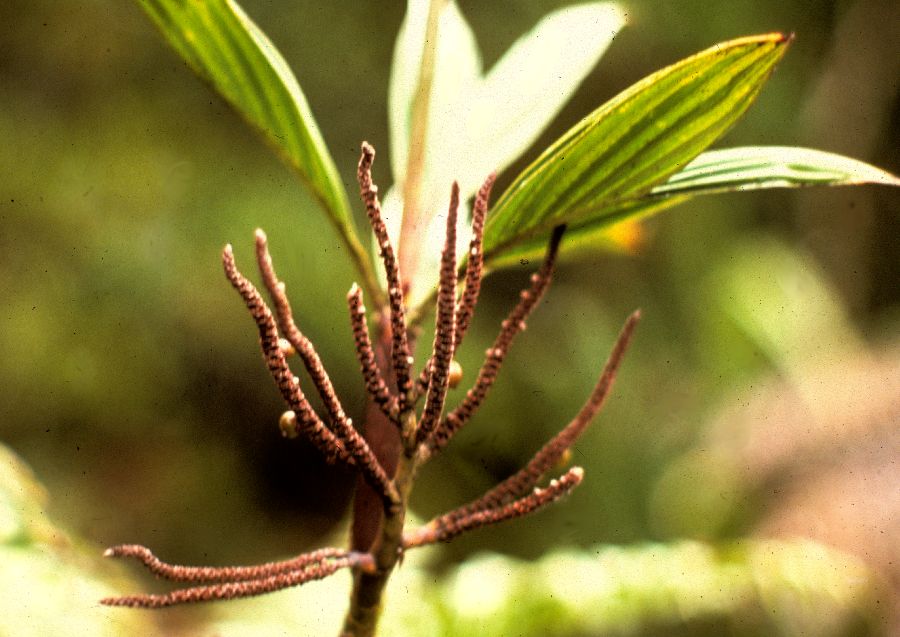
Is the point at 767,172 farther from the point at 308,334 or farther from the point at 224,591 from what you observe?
the point at 308,334

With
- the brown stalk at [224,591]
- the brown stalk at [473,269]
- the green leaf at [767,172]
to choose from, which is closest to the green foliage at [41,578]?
the brown stalk at [224,591]

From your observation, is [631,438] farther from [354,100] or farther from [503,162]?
[503,162]

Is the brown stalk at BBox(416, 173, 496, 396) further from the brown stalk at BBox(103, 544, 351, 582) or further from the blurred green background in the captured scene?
the blurred green background

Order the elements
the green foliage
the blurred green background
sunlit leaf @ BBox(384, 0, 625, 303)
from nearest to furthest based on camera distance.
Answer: sunlit leaf @ BBox(384, 0, 625, 303) < the green foliage < the blurred green background

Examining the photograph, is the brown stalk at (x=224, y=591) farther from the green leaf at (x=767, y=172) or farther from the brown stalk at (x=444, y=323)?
the green leaf at (x=767, y=172)

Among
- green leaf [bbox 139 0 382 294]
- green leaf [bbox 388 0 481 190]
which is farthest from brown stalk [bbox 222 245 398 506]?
green leaf [bbox 388 0 481 190]

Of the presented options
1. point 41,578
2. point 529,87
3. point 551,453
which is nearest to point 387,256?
point 551,453
